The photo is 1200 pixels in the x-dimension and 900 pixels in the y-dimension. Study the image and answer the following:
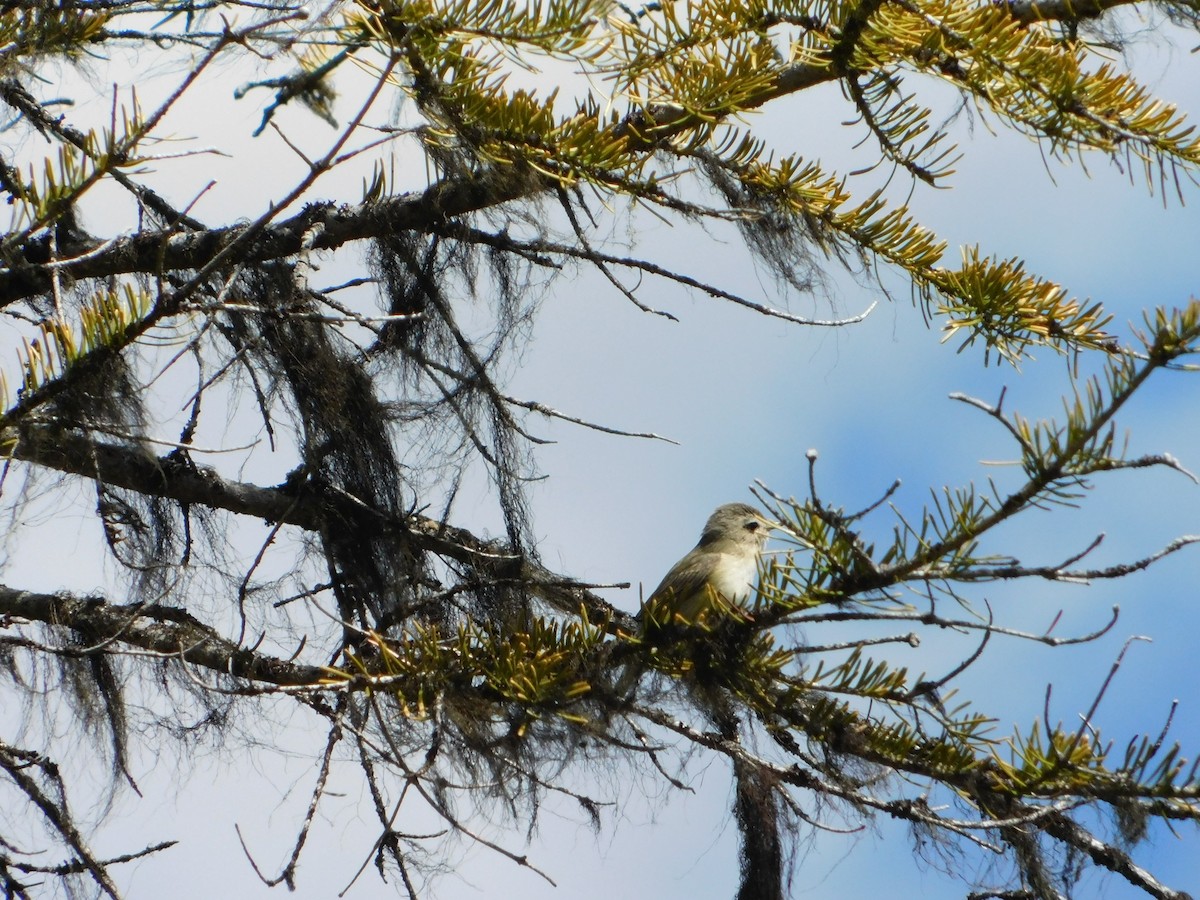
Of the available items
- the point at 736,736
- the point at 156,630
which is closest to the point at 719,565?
the point at 736,736

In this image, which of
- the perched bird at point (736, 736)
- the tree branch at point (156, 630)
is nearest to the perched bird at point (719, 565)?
the perched bird at point (736, 736)

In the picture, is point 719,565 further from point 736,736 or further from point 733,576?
point 736,736

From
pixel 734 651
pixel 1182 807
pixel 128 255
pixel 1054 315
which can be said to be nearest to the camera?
pixel 1182 807

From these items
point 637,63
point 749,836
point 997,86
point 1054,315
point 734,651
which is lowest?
point 749,836

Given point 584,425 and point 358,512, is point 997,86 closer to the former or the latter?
point 584,425

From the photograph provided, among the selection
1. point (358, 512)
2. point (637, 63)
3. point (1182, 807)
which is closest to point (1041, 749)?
point (1182, 807)

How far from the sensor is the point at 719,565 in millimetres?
4039

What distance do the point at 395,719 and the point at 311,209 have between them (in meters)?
1.68

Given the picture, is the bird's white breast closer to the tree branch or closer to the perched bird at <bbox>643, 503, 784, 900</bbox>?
the perched bird at <bbox>643, 503, 784, 900</bbox>

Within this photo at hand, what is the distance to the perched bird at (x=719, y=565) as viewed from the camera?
398 centimetres

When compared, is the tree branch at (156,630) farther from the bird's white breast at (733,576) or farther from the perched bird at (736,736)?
the bird's white breast at (733,576)

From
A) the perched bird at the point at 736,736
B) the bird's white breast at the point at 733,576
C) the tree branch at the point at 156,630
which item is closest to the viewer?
the perched bird at the point at 736,736

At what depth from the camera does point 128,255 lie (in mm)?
3846

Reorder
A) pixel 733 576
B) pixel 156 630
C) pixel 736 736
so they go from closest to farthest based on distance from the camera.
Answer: pixel 736 736 < pixel 156 630 < pixel 733 576
